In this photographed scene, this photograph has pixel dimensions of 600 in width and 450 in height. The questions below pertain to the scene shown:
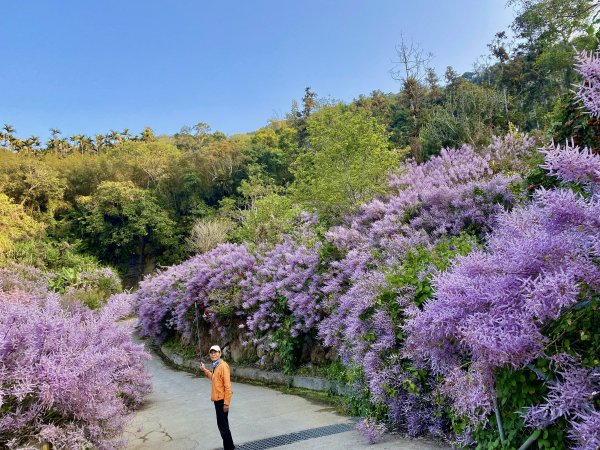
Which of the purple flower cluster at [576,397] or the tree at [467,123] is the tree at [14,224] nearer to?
the tree at [467,123]

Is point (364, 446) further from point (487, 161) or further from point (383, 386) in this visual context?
point (487, 161)

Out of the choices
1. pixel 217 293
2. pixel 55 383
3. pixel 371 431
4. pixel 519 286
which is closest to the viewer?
pixel 519 286

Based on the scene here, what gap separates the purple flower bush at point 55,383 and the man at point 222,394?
0.93 meters

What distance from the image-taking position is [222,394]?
4809mm

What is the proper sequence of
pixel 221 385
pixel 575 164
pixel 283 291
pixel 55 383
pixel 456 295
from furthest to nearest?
pixel 283 291 → pixel 221 385 → pixel 55 383 → pixel 456 295 → pixel 575 164

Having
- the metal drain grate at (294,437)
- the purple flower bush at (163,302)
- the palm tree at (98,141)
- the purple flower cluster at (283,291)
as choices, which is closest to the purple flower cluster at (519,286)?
the metal drain grate at (294,437)

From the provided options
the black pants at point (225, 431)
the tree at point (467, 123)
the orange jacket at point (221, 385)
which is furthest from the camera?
the tree at point (467, 123)

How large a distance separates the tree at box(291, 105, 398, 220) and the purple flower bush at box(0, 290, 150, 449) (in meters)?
6.96

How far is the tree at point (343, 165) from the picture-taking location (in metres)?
10.7

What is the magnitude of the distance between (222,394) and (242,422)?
3.65 ft

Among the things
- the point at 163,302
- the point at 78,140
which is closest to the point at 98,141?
the point at 78,140

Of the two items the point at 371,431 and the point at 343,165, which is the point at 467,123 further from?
the point at 371,431

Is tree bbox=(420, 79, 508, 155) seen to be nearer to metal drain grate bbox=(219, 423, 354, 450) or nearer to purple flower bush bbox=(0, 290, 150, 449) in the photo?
metal drain grate bbox=(219, 423, 354, 450)

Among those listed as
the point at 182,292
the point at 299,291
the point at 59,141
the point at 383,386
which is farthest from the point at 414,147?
the point at 59,141
